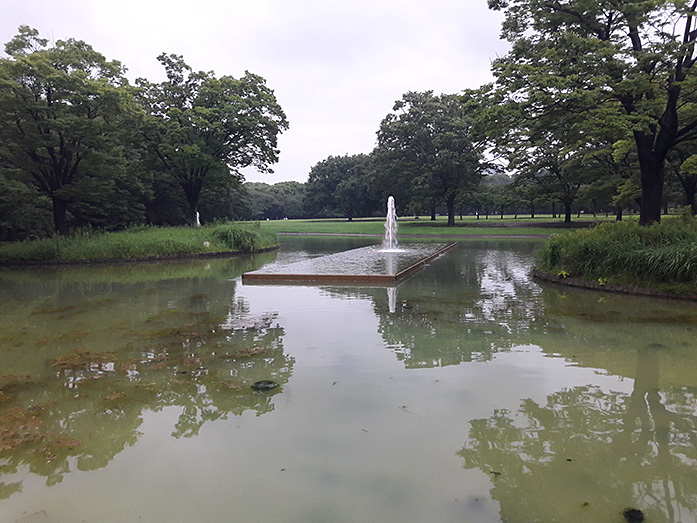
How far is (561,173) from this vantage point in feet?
128

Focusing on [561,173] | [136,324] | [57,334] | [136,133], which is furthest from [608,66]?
[561,173]

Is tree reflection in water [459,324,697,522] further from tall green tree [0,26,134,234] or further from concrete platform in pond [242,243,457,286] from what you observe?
tall green tree [0,26,134,234]

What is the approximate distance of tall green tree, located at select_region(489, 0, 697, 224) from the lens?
11.7 meters

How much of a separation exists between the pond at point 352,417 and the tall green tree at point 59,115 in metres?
13.3

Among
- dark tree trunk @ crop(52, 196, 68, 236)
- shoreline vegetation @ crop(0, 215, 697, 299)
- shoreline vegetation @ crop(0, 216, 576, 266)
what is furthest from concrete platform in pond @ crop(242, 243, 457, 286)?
dark tree trunk @ crop(52, 196, 68, 236)

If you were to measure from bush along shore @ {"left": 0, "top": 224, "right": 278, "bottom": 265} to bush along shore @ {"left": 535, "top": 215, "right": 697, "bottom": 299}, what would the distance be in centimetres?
1360

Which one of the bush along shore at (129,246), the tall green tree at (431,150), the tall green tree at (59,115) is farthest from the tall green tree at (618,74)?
the tall green tree at (431,150)

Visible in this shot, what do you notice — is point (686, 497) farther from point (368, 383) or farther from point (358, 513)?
point (368, 383)

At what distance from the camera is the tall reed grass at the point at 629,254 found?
8705 mm

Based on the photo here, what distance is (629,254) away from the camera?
9461mm

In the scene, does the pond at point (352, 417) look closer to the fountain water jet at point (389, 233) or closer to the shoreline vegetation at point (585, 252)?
the shoreline vegetation at point (585, 252)

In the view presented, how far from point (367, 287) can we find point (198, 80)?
24.2m

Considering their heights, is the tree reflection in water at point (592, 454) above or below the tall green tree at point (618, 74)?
below

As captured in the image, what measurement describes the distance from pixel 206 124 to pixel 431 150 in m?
24.4
